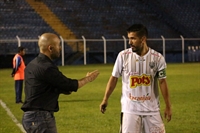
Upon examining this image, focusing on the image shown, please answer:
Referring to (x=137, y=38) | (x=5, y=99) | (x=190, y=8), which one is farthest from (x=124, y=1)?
(x=137, y=38)

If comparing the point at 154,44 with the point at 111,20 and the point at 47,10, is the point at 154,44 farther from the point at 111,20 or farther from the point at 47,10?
the point at 47,10

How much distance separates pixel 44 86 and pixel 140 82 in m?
1.41

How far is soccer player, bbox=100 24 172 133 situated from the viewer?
6.45 meters

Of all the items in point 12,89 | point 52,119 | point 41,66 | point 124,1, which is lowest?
point 12,89

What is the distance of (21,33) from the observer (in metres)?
43.3

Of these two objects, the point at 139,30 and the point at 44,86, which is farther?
the point at 139,30

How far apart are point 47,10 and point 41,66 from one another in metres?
40.9

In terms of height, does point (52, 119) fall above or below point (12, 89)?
above

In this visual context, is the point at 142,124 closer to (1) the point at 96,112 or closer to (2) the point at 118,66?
(2) the point at 118,66

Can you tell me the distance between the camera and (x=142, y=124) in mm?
6477

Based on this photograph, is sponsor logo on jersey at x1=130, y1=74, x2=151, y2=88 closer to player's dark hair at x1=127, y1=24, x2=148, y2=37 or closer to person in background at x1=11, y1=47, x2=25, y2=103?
player's dark hair at x1=127, y1=24, x2=148, y2=37

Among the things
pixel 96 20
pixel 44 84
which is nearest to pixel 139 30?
pixel 44 84

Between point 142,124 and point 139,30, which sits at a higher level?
point 139,30

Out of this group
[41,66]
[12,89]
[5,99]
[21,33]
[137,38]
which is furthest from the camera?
[21,33]
